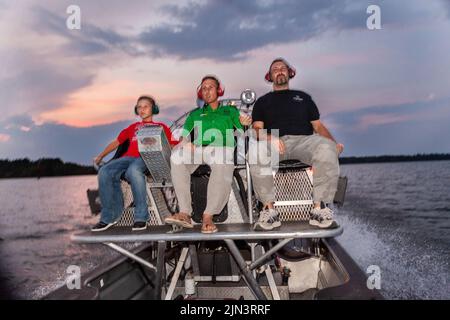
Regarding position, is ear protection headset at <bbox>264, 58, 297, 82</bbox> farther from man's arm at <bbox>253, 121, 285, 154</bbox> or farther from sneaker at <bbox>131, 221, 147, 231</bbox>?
sneaker at <bbox>131, 221, 147, 231</bbox>

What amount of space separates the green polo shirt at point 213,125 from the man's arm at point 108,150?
2.84 feet

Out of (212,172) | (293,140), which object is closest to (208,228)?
(212,172)

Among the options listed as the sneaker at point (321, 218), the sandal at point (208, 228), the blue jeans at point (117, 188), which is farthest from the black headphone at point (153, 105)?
the sneaker at point (321, 218)

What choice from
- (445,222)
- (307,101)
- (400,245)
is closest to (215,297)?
(307,101)

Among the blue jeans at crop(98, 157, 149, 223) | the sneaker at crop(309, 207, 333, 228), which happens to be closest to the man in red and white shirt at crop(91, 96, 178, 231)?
the blue jeans at crop(98, 157, 149, 223)

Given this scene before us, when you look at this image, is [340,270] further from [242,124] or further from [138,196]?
[138,196]

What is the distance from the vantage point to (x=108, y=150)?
420 cm

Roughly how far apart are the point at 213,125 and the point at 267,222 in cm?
115

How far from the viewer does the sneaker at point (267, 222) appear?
325 centimetres

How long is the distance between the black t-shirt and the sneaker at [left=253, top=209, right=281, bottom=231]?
1.02 m

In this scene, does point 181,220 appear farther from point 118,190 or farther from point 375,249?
point 375,249

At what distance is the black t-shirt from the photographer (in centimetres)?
400

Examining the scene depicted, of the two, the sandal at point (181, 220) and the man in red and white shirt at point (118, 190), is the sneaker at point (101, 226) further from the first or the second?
the sandal at point (181, 220)
